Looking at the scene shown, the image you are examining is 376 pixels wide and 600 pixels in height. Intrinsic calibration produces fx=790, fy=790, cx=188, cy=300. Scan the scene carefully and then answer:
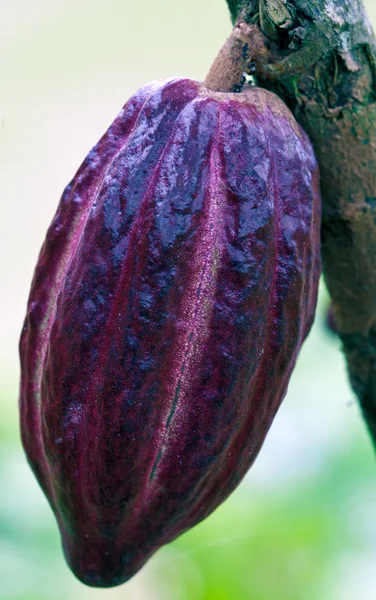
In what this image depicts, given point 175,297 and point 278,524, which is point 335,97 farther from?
point 278,524

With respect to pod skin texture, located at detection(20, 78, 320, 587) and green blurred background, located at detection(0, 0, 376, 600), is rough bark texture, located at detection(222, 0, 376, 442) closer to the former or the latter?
pod skin texture, located at detection(20, 78, 320, 587)

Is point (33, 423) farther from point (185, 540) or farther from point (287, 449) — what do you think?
point (287, 449)

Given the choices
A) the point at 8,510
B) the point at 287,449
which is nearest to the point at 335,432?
the point at 287,449

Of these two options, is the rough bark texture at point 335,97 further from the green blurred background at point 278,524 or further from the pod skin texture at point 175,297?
the green blurred background at point 278,524

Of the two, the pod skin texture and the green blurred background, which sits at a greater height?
the pod skin texture

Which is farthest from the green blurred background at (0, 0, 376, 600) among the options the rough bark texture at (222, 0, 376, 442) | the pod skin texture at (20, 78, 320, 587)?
the pod skin texture at (20, 78, 320, 587)

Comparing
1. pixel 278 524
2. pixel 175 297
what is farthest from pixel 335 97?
pixel 278 524
